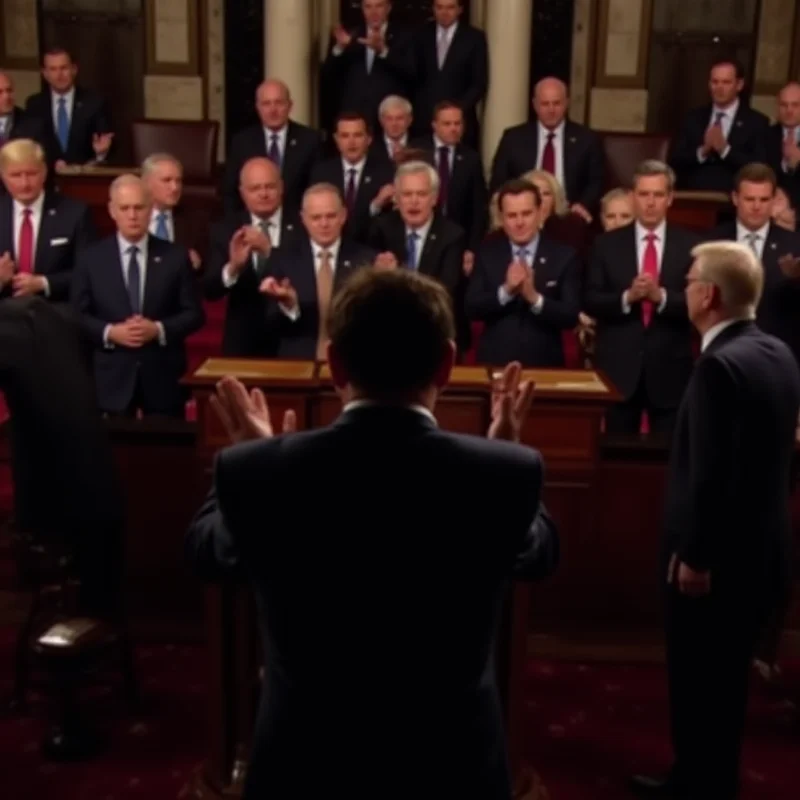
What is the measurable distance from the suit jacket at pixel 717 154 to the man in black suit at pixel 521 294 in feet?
7.79

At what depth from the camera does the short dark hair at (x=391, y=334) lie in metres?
1.61

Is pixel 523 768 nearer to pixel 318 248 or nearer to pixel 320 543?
pixel 320 543

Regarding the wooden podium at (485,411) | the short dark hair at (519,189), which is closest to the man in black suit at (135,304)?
the wooden podium at (485,411)

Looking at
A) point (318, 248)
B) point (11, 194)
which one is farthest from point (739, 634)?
point (11, 194)

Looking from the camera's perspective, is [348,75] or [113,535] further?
[348,75]

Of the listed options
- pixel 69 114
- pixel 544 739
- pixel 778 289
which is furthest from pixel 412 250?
pixel 69 114

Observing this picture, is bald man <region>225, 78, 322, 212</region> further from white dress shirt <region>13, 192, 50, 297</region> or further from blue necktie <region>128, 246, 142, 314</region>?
blue necktie <region>128, 246, 142, 314</region>

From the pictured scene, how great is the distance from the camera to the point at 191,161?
7.47 m

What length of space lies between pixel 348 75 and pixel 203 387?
3.97 m

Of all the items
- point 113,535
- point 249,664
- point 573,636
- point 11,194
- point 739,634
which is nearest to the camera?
point 739,634

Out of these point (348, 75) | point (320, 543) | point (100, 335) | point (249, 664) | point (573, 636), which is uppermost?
point (348, 75)

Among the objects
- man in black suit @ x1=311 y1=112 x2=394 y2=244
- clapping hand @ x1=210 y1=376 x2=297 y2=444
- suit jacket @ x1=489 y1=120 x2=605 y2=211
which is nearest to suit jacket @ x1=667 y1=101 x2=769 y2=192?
suit jacket @ x1=489 y1=120 x2=605 y2=211

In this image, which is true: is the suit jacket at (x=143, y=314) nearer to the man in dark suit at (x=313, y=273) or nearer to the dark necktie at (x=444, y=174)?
the man in dark suit at (x=313, y=273)

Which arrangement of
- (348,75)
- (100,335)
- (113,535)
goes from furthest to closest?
(348,75) → (100,335) → (113,535)
